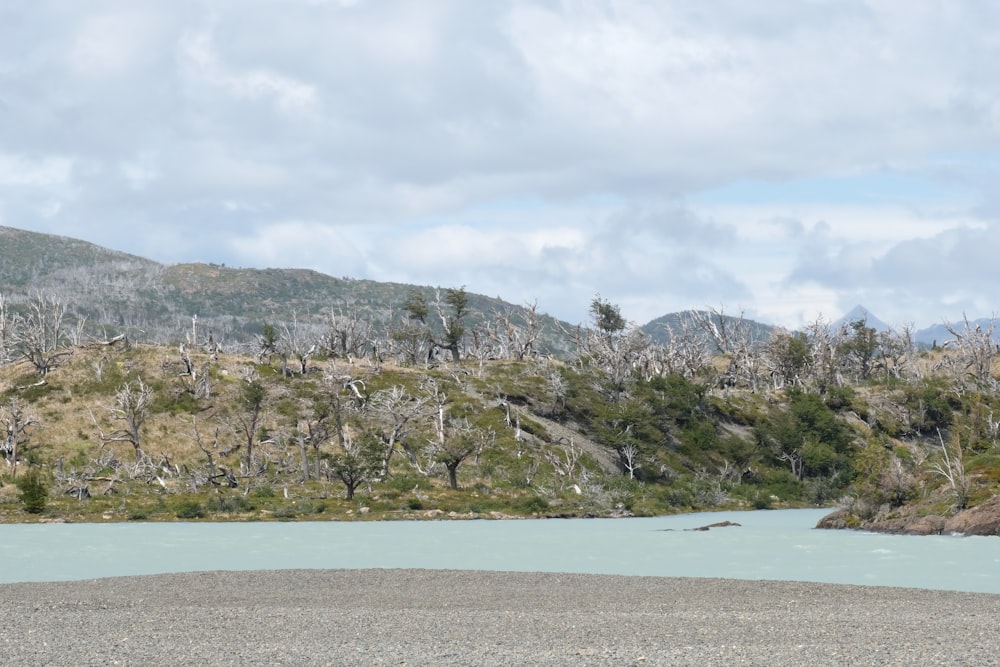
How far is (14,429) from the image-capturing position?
83.8 metres

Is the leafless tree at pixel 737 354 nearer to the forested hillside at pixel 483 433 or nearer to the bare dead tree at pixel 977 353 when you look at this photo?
the forested hillside at pixel 483 433

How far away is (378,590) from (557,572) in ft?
28.8

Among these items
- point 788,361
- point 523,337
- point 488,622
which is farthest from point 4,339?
point 488,622

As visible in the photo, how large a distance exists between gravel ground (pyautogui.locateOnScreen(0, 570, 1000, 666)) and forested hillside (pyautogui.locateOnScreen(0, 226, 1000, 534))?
3175 centimetres

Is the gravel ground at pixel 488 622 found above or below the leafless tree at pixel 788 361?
below

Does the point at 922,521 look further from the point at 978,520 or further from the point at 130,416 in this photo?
the point at 130,416

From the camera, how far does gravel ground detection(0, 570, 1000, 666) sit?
20.2 m

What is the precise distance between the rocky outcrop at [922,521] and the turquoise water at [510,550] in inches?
71.2

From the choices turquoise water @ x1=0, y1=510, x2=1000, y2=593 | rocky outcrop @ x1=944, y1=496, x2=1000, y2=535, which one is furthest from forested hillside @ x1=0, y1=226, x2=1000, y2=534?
turquoise water @ x1=0, y1=510, x2=1000, y2=593

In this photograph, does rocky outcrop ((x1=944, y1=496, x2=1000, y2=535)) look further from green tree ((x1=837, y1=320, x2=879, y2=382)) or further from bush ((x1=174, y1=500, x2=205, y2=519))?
green tree ((x1=837, y1=320, x2=879, y2=382))

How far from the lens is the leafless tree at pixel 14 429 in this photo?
83875mm

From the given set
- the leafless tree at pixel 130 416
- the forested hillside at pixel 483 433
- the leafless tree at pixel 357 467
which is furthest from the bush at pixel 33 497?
the leafless tree at pixel 357 467

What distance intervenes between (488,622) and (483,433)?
7034 cm

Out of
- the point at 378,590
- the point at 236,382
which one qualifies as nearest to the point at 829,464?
the point at 236,382
